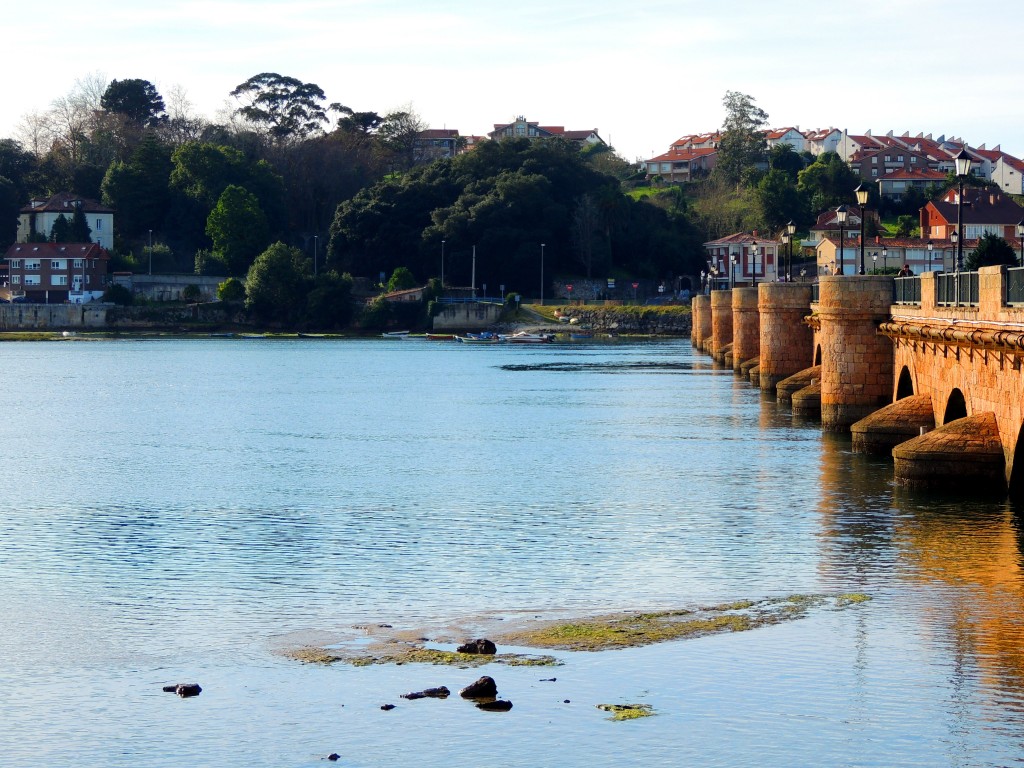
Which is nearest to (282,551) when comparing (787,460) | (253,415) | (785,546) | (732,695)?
(785,546)

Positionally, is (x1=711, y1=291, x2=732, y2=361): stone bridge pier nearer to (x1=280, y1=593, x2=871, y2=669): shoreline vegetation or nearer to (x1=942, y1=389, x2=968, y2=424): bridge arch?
(x1=942, y1=389, x2=968, y2=424): bridge arch

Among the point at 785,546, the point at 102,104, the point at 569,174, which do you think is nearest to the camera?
the point at 785,546

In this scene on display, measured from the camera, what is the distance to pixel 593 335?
144 meters

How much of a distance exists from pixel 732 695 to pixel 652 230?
14342 cm

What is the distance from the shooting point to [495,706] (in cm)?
1606

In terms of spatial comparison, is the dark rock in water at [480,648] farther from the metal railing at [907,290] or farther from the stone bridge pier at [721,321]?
the stone bridge pier at [721,321]

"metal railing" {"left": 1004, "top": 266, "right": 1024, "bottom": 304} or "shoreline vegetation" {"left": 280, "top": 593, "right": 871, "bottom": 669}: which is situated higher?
"metal railing" {"left": 1004, "top": 266, "right": 1024, "bottom": 304}

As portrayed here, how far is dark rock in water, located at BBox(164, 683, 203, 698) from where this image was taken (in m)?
16.9

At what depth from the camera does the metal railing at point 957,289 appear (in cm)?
2962

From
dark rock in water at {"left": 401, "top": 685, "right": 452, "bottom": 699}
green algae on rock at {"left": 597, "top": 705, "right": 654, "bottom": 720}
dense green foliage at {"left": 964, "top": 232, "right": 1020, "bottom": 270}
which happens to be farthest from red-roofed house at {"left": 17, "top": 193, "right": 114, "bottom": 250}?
green algae on rock at {"left": 597, "top": 705, "right": 654, "bottom": 720}

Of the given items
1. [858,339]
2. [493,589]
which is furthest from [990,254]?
[493,589]

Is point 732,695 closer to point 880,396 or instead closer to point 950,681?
point 950,681

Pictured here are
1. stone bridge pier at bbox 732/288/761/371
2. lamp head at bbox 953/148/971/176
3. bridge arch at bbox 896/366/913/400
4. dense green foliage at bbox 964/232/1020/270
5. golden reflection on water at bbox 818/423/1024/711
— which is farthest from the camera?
stone bridge pier at bbox 732/288/761/371

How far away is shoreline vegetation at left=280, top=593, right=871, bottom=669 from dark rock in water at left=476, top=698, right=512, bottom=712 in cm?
158
